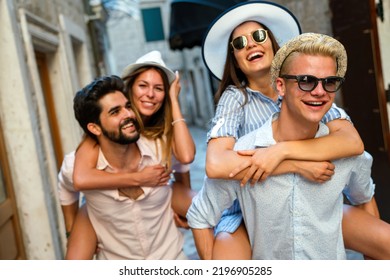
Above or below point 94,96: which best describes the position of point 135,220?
below

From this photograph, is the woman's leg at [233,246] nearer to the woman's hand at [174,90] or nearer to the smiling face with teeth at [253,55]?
the smiling face with teeth at [253,55]

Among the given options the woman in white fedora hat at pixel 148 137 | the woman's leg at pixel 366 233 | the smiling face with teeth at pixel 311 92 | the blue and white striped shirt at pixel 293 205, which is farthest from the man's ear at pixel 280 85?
the woman in white fedora hat at pixel 148 137

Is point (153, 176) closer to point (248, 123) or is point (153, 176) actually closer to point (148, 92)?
point (148, 92)

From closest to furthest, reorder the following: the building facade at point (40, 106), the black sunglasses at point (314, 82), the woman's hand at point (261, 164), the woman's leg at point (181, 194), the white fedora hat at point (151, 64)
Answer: the black sunglasses at point (314, 82) → the woman's hand at point (261, 164) → the white fedora hat at point (151, 64) → the woman's leg at point (181, 194) → the building facade at point (40, 106)

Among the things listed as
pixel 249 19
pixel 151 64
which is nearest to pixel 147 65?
pixel 151 64

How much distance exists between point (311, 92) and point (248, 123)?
410 mm

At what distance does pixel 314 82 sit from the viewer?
1.14 metres

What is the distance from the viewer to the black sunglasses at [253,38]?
1453 mm

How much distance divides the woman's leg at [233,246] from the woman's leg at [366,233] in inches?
12.8

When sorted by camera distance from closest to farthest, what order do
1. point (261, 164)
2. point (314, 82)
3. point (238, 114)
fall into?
1. point (314, 82)
2. point (261, 164)
3. point (238, 114)

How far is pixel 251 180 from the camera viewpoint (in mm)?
1312

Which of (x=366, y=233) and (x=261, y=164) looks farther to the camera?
(x=366, y=233)

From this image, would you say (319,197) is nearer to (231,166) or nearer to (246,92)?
(231,166)

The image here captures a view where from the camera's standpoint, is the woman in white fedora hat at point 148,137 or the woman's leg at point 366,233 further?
the woman in white fedora hat at point 148,137
